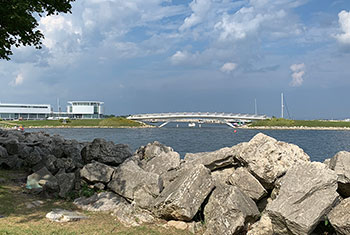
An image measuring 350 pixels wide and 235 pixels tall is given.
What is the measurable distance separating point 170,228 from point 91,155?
625cm

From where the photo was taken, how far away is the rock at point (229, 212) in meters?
7.91

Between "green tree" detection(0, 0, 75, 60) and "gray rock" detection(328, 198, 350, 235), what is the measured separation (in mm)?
10224

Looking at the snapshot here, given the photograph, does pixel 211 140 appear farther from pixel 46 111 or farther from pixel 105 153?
pixel 46 111

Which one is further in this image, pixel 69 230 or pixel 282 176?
pixel 282 176

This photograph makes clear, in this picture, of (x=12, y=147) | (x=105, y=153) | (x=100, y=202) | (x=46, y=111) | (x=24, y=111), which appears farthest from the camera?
(x=46, y=111)

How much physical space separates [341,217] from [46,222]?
7.20 m

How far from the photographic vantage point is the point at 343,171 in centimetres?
849

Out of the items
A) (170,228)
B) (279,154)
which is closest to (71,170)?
(170,228)

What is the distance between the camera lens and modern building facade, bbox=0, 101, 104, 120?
122062 millimetres

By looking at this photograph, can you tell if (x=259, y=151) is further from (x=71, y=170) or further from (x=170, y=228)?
(x=71, y=170)

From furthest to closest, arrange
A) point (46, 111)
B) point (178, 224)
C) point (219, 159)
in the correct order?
point (46, 111) → point (219, 159) → point (178, 224)

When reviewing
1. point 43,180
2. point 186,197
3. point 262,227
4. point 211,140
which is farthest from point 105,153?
point 211,140

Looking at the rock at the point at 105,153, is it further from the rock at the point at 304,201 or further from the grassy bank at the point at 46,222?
the rock at the point at 304,201

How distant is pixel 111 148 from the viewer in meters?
14.0
